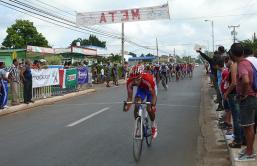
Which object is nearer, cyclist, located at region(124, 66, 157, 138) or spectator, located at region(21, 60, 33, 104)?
cyclist, located at region(124, 66, 157, 138)

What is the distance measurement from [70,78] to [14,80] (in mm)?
7296

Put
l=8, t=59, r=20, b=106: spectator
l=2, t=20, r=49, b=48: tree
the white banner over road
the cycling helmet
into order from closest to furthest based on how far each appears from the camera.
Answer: the cycling helmet → l=8, t=59, r=20, b=106: spectator → the white banner over road → l=2, t=20, r=49, b=48: tree

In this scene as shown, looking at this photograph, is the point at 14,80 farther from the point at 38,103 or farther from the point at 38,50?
the point at 38,50

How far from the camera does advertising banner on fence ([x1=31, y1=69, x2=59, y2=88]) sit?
19.6 metres

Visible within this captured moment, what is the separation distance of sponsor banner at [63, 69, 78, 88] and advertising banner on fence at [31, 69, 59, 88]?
1301 mm

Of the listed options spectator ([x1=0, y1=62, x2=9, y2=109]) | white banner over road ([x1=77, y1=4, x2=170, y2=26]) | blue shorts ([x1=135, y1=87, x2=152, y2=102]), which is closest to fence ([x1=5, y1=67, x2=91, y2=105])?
spectator ([x1=0, y1=62, x2=9, y2=109])

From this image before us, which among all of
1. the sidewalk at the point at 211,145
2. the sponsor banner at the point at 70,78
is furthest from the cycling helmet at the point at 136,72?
the sponsor banner at the point at 70,78

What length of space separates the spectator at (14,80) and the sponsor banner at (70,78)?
5.78 m

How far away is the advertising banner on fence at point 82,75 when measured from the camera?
26461mm

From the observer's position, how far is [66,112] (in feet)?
51.5

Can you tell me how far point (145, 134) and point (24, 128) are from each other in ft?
15.5

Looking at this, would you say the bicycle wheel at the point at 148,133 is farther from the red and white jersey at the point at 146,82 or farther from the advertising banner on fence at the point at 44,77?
the advertising banner on fence at the point at 44,77

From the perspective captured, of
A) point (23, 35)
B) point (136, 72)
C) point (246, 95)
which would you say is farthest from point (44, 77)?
point (23, 35)

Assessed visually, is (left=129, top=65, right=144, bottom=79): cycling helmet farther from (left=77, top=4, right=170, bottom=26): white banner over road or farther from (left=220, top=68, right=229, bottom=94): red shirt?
(left=77, top=4, right=170, bottom=26): white banner over road
